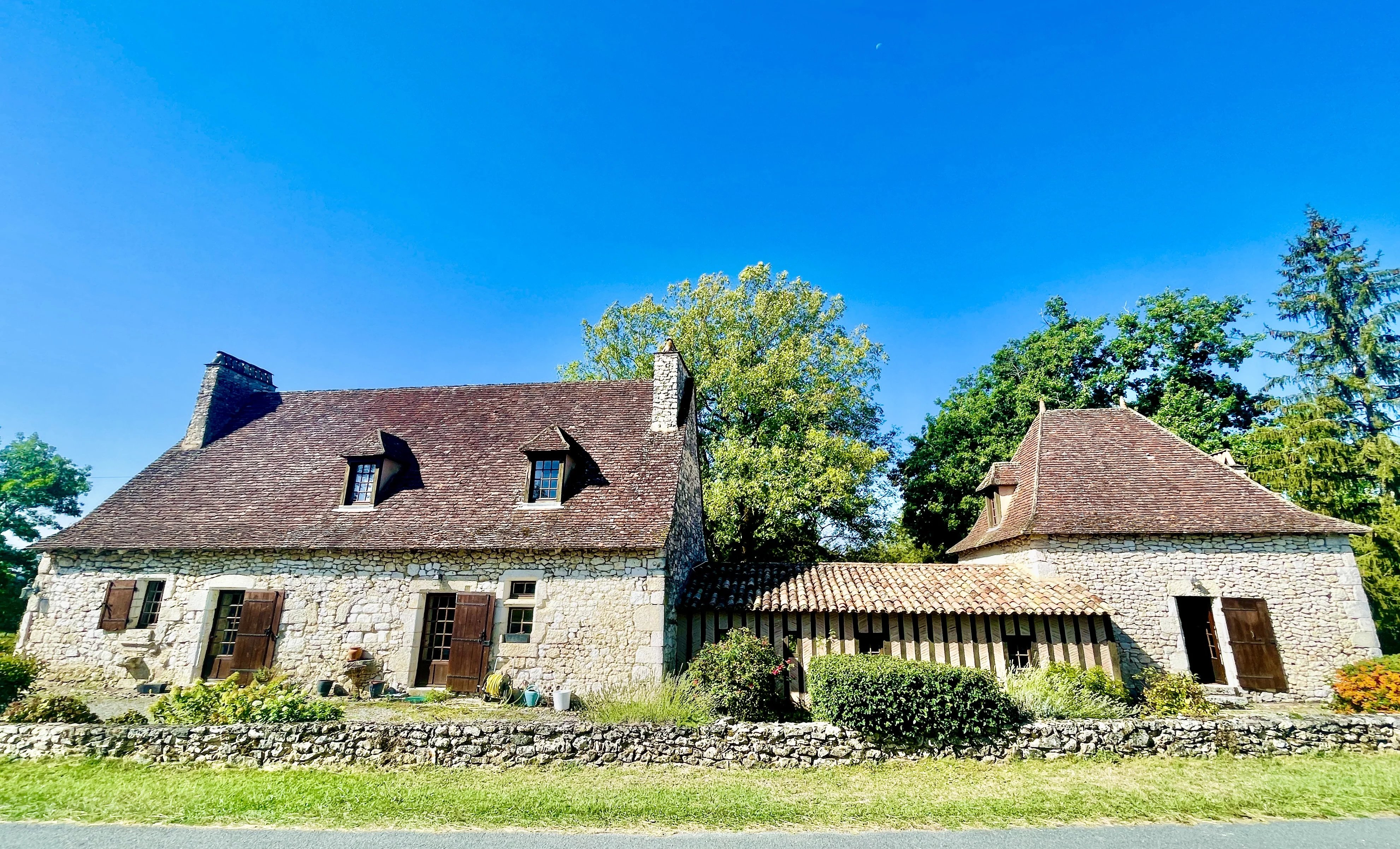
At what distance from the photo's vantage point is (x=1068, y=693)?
991cm

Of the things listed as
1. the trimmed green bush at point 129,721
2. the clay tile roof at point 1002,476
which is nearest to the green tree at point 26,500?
the trimmed green bush at point 129,721

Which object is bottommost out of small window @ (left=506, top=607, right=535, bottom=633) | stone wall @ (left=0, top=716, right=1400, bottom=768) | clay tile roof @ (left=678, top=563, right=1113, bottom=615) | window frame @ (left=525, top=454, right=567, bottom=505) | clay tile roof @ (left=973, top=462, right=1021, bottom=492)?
stone wall @ (left=0, top=716, right=1400, bottom=768)

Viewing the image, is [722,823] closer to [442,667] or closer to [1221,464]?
[442,667]

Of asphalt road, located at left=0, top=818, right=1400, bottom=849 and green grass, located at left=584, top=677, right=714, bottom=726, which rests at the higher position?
green grass, located at left=584, top=677, right=714, bottom=726

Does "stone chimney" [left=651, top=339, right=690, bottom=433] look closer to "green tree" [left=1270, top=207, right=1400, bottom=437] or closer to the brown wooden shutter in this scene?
the brown wooden shutter

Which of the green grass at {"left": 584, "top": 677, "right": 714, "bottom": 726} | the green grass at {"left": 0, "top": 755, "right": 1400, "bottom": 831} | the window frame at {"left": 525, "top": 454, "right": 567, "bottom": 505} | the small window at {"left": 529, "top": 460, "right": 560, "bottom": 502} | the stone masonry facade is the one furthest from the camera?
the small window at {"left": 529, "top": 460, "right": 560, "bottom": 502}

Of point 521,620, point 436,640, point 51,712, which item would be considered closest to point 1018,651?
point 521,620

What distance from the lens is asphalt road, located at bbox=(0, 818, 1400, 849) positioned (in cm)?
548

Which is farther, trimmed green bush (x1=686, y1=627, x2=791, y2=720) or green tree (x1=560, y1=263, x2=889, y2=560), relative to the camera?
green tree (x1=560, y1=263, x2=889, y2=560)

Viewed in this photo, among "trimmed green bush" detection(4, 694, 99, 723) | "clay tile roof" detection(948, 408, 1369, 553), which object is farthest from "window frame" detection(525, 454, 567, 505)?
"clay tile roof" detection(948, 408, 1369, 553)

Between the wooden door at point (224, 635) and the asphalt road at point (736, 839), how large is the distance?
7.25 m

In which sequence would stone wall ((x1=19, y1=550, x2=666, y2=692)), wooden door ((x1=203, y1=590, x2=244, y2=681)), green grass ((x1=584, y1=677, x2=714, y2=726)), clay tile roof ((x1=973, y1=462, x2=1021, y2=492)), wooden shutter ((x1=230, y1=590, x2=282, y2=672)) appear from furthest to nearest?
clay tile roof ((x1=973, y1=462, x2=1021, y2=492)) → wooden door ((x1=203, y1=590, x2=244, y2=681)) → wooden shutter ((x1=230, y1=590, x2=282, y2=672)) → stone wall ((x1=19, y1=550, x2=666, y2=692)) → green grass ((x1=584, y1=677, x2=714, y2=726))

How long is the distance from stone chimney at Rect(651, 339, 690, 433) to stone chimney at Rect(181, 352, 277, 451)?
12.2 metres

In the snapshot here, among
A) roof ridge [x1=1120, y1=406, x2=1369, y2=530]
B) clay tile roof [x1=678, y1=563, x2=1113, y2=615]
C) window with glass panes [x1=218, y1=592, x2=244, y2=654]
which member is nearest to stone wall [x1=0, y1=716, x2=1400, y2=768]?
clay tile roof [x1=678, y1=563, x2=1113, y2=615]
